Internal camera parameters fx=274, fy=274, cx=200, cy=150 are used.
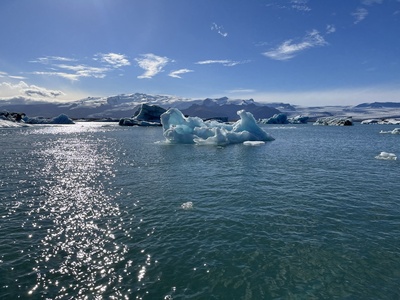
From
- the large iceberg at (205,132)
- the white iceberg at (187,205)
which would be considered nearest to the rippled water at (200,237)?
the white iceberg at (187,205)

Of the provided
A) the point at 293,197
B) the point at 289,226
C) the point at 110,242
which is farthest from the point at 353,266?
the point at 110,242

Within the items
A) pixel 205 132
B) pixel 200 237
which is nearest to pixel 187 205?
pixel 200 237

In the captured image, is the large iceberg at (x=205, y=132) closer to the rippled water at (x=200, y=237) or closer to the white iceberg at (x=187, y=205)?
the rippled water at (x=200, y=237)

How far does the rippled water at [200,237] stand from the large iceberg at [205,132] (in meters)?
24.1

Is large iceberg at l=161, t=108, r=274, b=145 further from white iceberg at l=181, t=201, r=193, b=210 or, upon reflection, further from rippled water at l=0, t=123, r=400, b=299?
white iceberg at l=181, t=201, r=193, b=210

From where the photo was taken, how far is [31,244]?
1006 centimetres

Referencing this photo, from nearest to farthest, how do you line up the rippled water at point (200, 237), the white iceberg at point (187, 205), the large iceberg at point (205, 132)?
1. the rippled water at point (200, 237)
2. the white iceberg at point (187, 205)
3. the large iceberg at point (205, 132)

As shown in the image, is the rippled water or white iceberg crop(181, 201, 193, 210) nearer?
the rippled water

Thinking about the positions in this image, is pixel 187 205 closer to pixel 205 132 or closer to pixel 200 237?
pixel 200 237

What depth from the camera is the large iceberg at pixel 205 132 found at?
4447cm

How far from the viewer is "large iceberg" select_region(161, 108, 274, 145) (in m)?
44.5

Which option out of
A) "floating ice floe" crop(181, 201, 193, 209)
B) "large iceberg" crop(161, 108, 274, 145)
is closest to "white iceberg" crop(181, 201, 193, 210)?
"floating ice floe" crop(181, 201, 193, 209)

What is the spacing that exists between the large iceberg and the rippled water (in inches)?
949

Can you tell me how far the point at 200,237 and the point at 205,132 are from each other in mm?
36639
